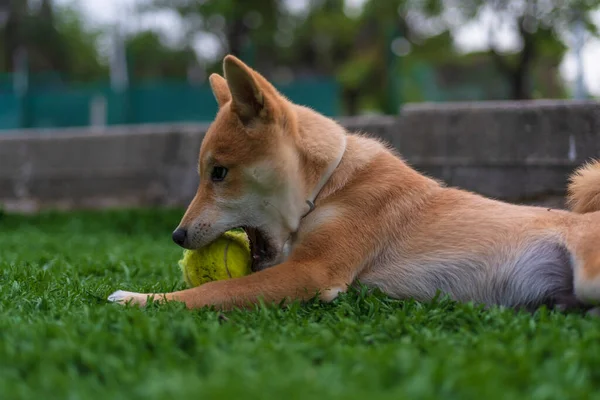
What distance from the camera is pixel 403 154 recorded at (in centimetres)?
705

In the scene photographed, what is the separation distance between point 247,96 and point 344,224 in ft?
2.99

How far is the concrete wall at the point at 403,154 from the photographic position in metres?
6.23

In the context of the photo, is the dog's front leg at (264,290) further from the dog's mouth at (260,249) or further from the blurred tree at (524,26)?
the blurred tree at (524,26)

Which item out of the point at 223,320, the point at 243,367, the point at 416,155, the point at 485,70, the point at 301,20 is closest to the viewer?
the point at 243,367

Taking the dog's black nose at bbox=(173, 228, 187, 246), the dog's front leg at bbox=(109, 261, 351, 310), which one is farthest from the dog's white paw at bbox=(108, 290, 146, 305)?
the dog's black nose at bbox=(173, 228, 187, 246)

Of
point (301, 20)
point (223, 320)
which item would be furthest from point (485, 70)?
point (301, 20)

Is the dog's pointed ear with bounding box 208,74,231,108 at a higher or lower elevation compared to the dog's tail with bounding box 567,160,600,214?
higher

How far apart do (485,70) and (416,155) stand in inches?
400

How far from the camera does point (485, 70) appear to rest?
16188mm

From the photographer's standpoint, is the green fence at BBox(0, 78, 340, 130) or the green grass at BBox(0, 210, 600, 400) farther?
the green fence at BBox(0, 78, 340, 130)

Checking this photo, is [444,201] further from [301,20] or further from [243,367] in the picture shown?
[301,20]

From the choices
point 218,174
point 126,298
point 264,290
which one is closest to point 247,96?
point 218,174

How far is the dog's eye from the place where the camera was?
3.76 meters

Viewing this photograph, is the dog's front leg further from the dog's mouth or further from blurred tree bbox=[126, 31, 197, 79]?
blurred tree bbox=[126, 31, 197, 79]
